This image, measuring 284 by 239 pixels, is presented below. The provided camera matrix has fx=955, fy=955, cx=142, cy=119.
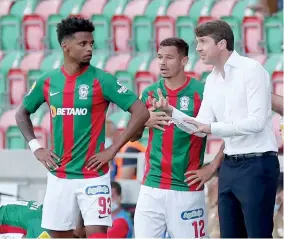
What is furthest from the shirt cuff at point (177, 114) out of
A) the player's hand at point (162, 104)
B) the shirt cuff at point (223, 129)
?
the shirt cuff at point (223, 129)

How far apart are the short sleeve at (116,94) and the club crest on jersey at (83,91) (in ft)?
0.36

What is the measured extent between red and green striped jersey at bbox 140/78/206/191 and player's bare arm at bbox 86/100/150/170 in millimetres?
355

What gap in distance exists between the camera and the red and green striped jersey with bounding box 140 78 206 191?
648 centimetres

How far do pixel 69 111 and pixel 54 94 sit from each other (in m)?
0.17

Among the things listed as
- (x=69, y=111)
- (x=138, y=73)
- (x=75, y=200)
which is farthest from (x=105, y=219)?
(x=138, y=73)

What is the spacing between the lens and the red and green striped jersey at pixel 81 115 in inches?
242

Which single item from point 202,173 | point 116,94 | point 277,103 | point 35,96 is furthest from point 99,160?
point 277,103

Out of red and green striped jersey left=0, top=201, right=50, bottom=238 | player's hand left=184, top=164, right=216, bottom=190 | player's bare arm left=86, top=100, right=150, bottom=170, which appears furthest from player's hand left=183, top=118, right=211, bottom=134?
red and green striped jersey left=0, top=201, right=50, bottom=238

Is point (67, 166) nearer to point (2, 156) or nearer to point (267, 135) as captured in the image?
point (267, 135)

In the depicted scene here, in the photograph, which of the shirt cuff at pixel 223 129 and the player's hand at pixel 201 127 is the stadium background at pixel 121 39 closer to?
the player's hand at pixel 201 127

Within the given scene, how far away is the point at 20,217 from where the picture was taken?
657cm

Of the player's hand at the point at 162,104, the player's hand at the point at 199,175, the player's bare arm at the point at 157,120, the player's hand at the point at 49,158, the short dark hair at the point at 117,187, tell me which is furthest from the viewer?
the short dark hair at the point at 117,187

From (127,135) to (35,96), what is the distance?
0.71 meters

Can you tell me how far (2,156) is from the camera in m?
9.18
